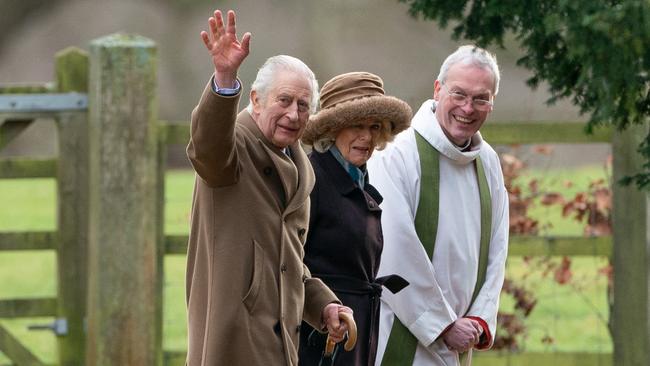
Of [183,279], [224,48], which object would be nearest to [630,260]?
[224,48]

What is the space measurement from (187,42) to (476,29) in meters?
12.3

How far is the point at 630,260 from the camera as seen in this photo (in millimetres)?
6551

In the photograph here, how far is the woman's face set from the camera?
479 centimetres

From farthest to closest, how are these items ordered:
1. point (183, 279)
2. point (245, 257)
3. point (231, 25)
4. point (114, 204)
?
1. point (183, 279)
2. point (114, 204)
3. point (245, 257)
4. point (231, 25)

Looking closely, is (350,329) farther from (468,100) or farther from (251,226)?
(468,100)

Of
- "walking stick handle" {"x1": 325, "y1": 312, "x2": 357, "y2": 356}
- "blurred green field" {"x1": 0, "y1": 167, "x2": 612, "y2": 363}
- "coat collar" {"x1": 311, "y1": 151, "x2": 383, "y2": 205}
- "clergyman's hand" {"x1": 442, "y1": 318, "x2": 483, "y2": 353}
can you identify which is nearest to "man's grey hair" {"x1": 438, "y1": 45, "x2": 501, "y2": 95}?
"coat collar" {"x1": 311, "y1": 151, "x2": 383, "y2": 205}

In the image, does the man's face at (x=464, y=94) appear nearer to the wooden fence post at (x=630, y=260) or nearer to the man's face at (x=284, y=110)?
the man's face at (x=284, y=110)

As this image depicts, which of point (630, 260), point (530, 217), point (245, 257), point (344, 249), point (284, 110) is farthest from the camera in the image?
point (530, 217)

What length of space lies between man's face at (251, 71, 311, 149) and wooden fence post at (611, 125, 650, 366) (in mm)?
2642

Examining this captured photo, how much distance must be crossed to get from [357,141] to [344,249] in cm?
38

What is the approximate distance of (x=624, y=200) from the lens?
21.4 ft

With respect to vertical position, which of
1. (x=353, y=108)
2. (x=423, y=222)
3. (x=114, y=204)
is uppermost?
(x=353, y=108)

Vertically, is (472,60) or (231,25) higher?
(231,25)

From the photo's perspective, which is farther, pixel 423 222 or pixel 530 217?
pixel 530 217
